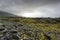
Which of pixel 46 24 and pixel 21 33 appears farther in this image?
pixel 46 24

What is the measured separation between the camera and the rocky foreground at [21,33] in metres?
23.4

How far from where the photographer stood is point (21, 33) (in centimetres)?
2458

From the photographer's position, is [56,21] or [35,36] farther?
[56,21]

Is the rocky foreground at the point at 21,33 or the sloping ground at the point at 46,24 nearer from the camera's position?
the rocky foreground at the point at 21,33

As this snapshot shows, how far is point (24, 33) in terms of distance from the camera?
2481 cm

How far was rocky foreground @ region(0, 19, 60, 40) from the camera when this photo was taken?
76.7 feet

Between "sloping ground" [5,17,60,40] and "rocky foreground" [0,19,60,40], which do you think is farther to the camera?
"sloping ground" [5,17,60,40]

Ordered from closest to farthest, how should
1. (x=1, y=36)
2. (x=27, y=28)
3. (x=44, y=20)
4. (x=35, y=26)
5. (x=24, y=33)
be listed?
(x=1, y=36) → (x=24, y=33) → (x=27, y=28) → (x=35, y=26) → (x=44, y=20)

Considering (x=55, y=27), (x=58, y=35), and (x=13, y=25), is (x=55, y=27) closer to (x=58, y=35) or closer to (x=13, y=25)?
(x=58, y=35)

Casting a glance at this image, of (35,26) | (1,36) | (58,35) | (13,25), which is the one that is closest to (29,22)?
(35,26)

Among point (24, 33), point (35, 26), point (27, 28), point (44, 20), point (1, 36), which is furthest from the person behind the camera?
point (44, 20)

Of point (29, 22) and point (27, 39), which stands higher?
point (29, 22)

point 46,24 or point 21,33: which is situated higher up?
point 46,24

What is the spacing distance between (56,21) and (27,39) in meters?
12.1
